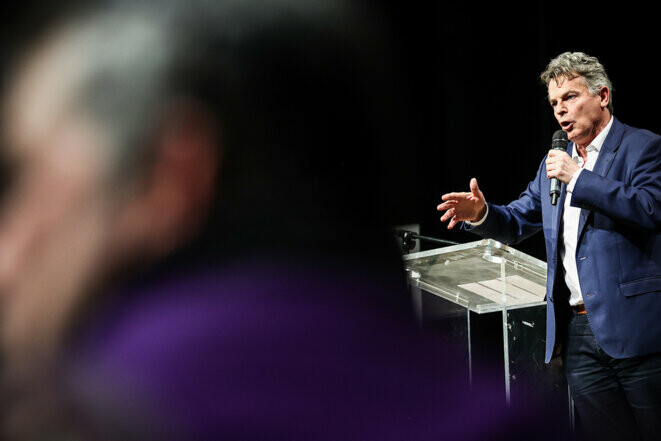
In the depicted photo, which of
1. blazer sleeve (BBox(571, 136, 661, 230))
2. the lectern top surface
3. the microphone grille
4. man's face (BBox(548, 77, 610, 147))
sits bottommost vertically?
the lectern top surface

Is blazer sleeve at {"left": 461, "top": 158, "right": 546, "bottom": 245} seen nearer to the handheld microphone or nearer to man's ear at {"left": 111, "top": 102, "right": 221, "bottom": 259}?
the handheld microphone

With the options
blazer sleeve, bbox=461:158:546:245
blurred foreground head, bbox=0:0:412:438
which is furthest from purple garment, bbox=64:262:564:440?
blazer sleeve, bbox=461:158:546:245

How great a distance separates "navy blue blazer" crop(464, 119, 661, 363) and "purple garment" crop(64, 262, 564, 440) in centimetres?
108

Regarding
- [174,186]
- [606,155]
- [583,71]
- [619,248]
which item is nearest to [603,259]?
[619,248]

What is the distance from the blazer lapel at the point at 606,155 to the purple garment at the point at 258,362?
114 centimetres

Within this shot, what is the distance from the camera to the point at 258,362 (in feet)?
10.5

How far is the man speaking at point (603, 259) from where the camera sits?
1536mm

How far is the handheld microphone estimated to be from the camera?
1661 millimetres

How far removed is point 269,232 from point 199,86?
84 cm

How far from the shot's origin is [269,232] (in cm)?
331

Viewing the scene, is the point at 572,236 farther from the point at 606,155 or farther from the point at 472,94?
the point at 472,94

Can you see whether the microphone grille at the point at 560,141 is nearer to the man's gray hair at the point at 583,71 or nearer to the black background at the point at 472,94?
the man's gray hair at the point at 583,71

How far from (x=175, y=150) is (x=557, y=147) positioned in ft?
6.39

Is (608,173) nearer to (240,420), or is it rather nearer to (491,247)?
(491,247)
